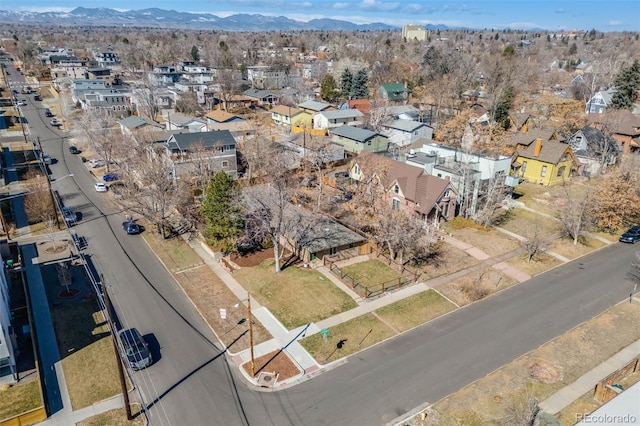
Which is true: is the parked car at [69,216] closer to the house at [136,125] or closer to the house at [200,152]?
the house at [200,152]

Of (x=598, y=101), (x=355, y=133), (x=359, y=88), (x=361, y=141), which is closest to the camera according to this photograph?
(x=361, y=141)

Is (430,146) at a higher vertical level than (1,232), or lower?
higher

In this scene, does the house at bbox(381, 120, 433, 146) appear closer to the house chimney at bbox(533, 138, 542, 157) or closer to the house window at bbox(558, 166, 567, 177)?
the house chimney at bbox(533, 138, 542, 157)

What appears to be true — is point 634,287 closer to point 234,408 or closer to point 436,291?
point 436,291

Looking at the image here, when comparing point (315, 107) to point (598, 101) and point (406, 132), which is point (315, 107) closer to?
point (406, 132)

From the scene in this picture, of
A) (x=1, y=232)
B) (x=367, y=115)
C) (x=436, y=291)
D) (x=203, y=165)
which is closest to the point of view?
(x=436, y=291)

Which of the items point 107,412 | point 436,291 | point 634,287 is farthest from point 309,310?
point 634,287

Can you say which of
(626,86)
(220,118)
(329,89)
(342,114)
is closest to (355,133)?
(342,114)
